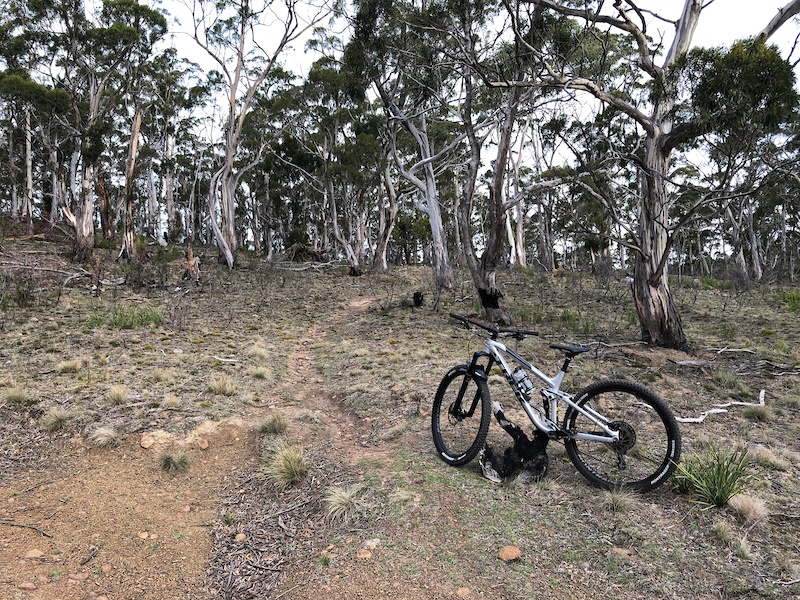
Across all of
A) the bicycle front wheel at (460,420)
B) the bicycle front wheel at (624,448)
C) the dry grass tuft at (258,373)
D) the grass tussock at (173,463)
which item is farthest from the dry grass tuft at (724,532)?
the dry grass tuft at (258,373)

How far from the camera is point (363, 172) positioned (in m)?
20.6

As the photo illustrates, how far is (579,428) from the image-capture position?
11.4 ft

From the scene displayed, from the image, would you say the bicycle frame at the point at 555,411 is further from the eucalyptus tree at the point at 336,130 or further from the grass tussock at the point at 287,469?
the eucalyptus tree at the point at 336,130

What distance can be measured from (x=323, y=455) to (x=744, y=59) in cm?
711

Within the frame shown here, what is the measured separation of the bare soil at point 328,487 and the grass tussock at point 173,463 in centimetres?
8

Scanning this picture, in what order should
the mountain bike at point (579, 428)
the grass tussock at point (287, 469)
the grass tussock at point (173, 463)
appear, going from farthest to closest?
1. the grass tussock at point (173, 463)
2. the grass tussock at point (287, 469)
3. the mountain bike at point (579, 428)

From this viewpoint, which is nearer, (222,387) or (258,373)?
(222,387)

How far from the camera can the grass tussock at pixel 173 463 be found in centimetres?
395

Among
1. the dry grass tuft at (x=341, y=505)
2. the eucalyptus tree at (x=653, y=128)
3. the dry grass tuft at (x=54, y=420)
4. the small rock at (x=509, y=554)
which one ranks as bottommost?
the small rock at (x=509, y=554)

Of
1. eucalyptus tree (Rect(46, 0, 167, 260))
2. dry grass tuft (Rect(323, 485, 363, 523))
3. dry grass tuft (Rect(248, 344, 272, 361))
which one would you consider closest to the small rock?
A: dry grass tuft (Rect(323, 485, 363, 523))

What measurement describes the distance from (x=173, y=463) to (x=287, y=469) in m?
1.01

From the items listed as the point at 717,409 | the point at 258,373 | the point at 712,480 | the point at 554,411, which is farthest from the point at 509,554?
the point at 258,373

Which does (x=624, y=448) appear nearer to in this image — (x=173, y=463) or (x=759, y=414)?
(x=759, y=414)

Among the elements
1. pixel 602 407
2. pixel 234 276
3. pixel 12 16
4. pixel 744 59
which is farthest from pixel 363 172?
pixel 602 407
